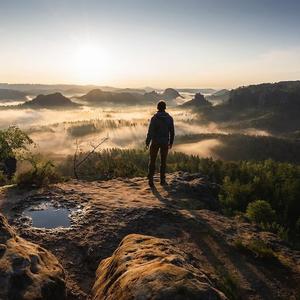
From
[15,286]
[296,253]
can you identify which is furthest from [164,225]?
[15,286]

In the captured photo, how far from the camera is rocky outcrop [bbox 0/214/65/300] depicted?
249 inches

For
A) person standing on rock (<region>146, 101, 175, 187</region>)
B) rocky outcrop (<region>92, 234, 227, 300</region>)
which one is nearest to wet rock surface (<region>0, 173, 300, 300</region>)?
rocky outcrop (<region>92, 234, 227, 300</region>)

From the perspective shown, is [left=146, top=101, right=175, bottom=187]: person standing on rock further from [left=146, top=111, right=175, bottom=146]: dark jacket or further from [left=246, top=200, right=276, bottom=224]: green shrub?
[left=246, top=200, right=276, bottom=224]: green shrub

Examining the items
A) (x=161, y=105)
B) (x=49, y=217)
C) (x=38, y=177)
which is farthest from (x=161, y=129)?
(x=49, y=217)

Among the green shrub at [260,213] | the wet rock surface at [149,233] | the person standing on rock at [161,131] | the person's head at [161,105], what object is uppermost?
the person's head at [161,105]

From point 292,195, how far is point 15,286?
31.6 m

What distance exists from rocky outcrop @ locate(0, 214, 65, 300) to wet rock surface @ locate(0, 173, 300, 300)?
1.25 ft

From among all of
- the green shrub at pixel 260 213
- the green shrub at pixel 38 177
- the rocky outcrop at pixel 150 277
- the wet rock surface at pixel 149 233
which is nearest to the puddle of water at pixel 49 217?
the wet rock surface at pixel 149 233

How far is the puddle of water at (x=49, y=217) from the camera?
12.1m

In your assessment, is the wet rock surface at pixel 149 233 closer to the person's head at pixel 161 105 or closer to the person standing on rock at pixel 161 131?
the person standing on rock at pixel 161 131

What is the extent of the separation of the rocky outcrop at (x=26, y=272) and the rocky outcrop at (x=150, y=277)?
88cm

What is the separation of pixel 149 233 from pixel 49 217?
3342mm

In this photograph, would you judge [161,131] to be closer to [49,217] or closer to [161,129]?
[161,129]

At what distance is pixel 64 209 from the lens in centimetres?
1360
